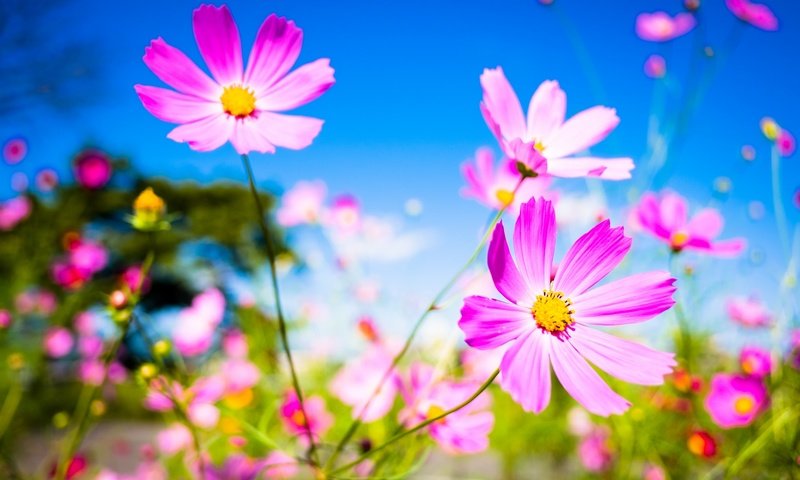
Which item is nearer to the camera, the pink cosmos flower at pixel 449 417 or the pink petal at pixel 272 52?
the pink petal at pixel 272 52

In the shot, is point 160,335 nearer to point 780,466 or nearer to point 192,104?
point 192,104

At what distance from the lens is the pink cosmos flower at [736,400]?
86cm

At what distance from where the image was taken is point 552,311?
35cm

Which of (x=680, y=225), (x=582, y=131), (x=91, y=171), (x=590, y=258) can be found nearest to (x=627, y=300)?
(x=590, y=258)

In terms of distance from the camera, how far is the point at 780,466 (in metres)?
0.76

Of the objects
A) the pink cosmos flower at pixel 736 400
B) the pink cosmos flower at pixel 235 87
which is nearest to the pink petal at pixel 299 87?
the pink cosmos flower at pixel 235 87

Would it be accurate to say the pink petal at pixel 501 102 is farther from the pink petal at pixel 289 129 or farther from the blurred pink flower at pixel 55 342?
the blurred pink flower at pixel 55 342

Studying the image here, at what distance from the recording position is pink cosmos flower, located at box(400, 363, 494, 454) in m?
0.50

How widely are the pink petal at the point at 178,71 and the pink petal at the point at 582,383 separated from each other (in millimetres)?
295

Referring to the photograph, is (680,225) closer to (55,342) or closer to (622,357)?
(622,357)

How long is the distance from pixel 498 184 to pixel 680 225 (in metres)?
0.26

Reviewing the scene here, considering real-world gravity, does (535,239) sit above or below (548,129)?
below

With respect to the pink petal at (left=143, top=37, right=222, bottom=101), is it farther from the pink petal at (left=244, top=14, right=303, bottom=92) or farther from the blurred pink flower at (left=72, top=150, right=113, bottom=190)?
the blurred pink flower at (left=72, top=150, right=113, bottom=190)

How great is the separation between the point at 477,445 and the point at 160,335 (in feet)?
1.12
